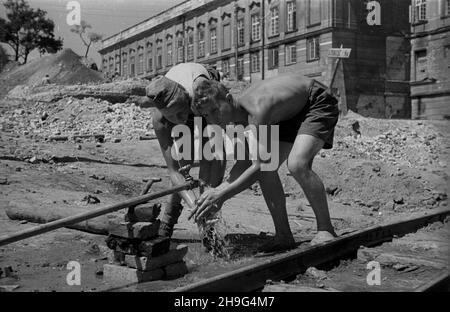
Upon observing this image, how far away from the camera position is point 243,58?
125 feet

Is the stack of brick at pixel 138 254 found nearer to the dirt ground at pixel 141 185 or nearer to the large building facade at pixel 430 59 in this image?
the dirt ground at pixel 141 185

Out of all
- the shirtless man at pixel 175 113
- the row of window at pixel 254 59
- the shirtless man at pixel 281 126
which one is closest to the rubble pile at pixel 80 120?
the shirtless man at pixel 175 113

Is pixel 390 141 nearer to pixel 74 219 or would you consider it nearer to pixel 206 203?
pixel 206 203

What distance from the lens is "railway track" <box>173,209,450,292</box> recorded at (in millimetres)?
3820

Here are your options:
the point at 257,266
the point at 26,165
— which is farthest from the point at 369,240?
the point at 26,165

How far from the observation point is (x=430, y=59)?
32469 mm

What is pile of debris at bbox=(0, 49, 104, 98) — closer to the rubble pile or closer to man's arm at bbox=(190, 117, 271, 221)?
the rubble pile

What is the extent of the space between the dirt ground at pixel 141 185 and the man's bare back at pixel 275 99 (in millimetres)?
1335

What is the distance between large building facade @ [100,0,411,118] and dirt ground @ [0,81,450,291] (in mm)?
10214

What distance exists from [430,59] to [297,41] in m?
8.09

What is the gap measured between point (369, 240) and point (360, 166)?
6191 millimetres

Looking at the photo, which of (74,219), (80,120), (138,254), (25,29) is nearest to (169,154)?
(138,254)

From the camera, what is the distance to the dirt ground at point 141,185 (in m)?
4.97
